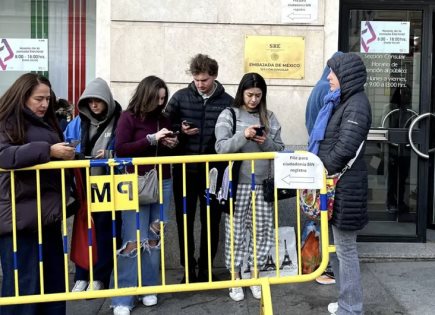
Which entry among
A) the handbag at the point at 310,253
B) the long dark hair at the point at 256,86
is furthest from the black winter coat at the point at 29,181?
the handbag at the point at 310,253

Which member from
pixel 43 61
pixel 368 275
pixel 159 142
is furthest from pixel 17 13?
pixel 368 275

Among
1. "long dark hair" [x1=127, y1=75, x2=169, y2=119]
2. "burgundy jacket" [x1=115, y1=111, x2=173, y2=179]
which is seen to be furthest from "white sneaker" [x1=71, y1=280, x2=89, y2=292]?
"long dark hair" [x1=127, y1=75, x2=169, y2=119]

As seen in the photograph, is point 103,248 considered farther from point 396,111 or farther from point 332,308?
point 396,111

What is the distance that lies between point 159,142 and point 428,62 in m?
3.16

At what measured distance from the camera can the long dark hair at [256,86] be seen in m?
4.31

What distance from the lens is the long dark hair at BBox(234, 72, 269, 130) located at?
4309 mm

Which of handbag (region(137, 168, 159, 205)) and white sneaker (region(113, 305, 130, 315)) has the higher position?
handbag (region(137, 168, 159, 205))

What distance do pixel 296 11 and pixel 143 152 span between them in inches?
89.9

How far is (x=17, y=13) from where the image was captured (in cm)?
580

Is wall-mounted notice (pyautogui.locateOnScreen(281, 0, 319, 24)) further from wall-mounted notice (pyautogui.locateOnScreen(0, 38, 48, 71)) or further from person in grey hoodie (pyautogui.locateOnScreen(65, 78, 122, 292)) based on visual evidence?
wall-mounted notice (pyautogui.locateOnScreen(0, 38, 48, 71))

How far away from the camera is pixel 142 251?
428 centimetres

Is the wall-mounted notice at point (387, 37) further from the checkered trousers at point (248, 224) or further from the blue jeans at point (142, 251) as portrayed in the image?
the blue jeans at point (142, 251)

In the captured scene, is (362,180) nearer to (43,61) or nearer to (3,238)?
(3,238)

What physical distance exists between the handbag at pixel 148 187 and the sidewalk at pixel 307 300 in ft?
3.22
